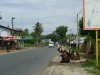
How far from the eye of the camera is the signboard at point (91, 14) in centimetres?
1742

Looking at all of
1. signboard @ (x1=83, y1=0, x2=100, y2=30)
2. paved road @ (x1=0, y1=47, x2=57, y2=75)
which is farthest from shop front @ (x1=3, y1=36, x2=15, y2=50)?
signboard @ (x1=83, y1=0, x2=100, y2=30)

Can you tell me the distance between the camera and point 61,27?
14538cm

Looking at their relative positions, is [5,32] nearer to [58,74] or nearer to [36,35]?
[36,35]

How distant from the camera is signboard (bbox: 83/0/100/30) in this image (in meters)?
17.4

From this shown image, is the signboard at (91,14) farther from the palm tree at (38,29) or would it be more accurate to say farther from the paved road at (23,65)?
the palm tree at (38,29)

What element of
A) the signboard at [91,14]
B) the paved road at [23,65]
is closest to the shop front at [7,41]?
the paved road at [23,65]

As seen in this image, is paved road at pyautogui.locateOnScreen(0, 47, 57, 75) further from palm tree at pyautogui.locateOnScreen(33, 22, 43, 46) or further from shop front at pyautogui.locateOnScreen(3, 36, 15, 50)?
palm tree at pyautogui.locateOnScreen(33, 22, 43, 46)

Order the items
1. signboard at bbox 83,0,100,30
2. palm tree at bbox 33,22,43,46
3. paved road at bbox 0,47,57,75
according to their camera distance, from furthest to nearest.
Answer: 1. palm tree at bbox 33,22,43,46
2. signboard at bbox 83,0,100,30
3. paved road at bbox 0,47,57,75

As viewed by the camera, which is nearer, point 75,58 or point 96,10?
point 96,10

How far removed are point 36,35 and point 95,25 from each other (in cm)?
10797

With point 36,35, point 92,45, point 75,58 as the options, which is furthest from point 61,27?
point 75,58

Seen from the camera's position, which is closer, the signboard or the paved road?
the paved road

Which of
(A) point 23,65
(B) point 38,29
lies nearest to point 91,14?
(A) point 23,65

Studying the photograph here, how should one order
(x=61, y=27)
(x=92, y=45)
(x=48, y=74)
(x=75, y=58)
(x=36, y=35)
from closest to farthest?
1. (x=48, y=74)
2. (x=75, y=58)
3. (x=92, y=45)
4. (x=36, y=35)
5. (x=61, y=27)
